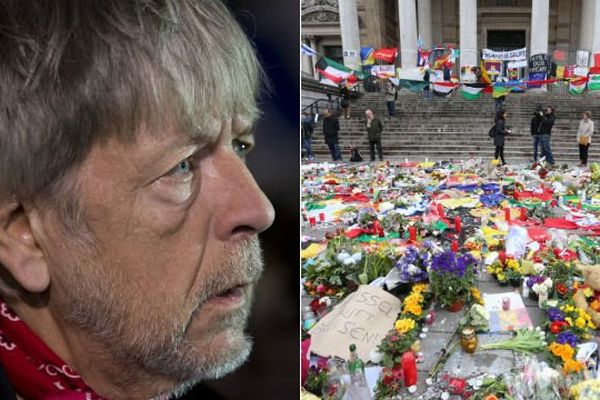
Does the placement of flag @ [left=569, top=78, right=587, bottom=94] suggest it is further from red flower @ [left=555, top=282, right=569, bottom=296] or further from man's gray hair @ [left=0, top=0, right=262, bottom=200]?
man's gray hair @ [left=0, top=0, right=262, bottom=200]

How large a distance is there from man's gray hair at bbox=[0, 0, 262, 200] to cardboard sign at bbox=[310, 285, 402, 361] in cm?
320

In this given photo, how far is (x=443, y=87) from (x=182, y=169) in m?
18.3

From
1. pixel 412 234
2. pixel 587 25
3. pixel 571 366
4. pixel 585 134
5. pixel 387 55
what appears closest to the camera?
pixel 571 366

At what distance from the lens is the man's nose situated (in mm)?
1060

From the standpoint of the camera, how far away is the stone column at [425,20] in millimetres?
25469

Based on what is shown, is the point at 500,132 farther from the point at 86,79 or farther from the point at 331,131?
the point at 86,79

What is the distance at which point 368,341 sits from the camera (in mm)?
4047

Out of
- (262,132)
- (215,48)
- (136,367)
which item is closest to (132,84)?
(215,48)

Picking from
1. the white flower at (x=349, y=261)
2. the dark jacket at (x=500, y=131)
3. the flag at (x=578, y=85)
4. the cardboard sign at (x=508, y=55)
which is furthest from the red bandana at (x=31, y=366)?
the cardboard sign at (x=508, y=55)

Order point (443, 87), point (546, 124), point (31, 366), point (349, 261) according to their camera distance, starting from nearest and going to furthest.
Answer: point (31, 366) → point (349, 261) → point (546, 124) → point (443, 87)

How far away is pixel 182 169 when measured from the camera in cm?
101

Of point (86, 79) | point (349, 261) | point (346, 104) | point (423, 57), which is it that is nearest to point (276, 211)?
point (86, 79)

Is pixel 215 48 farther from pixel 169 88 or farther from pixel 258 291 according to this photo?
pixel 258 291

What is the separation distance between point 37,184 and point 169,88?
0.29 m
